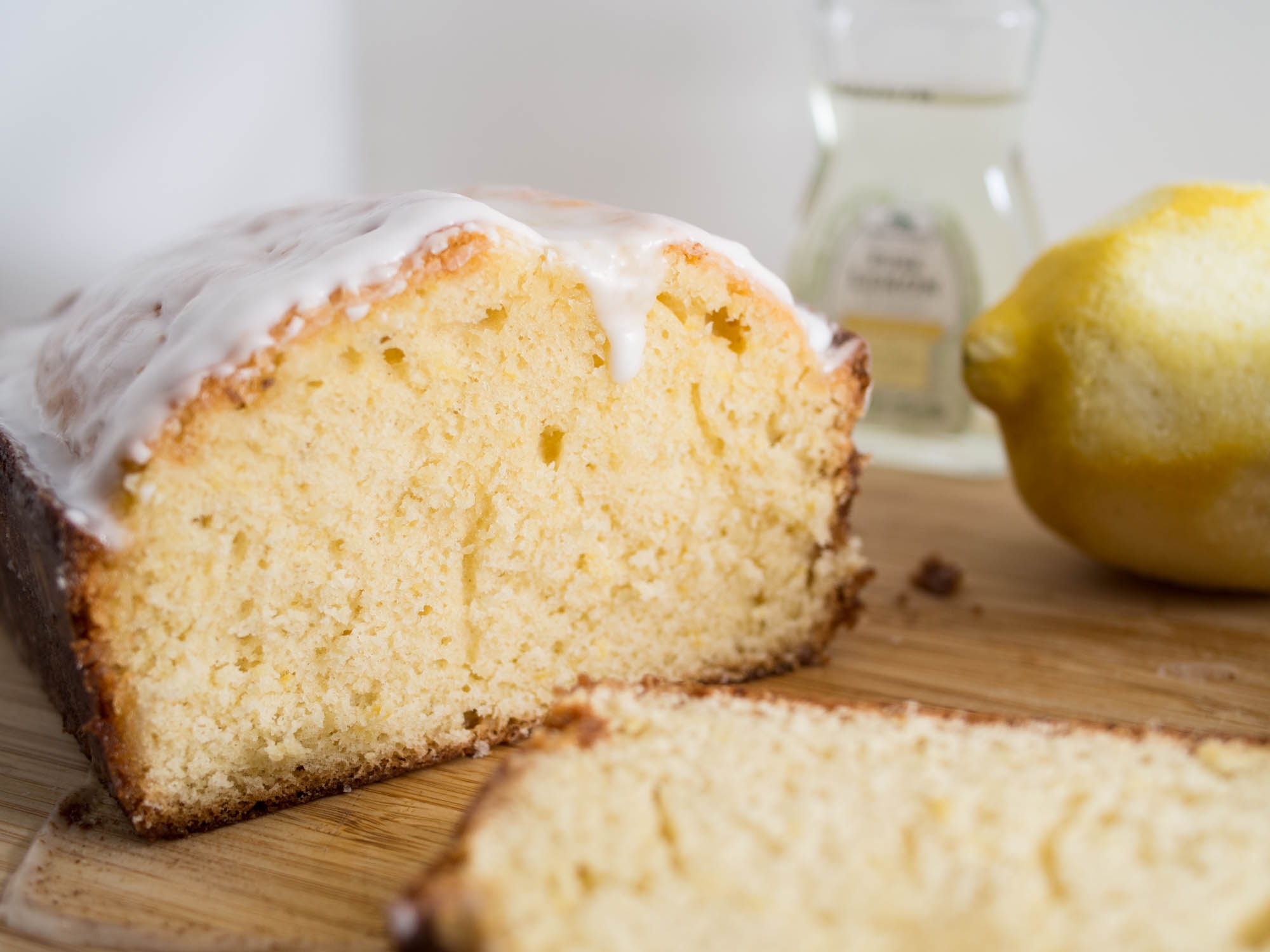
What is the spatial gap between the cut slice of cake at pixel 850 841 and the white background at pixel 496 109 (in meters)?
1.87

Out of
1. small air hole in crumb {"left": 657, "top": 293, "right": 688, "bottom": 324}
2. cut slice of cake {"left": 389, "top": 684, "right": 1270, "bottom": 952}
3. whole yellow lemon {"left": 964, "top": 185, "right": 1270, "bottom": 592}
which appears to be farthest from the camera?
whole yellow lemon {"left": 964, "top": 185, "right": 1270, "bottom": 592}

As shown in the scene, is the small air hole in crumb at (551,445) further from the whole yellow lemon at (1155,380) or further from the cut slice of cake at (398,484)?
the whole yellow lemon at (1155,380)

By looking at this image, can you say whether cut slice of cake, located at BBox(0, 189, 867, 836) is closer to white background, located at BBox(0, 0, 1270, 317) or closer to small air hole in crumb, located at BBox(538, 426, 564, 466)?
small air hole in crumb, located at BBox(538, 426, 564, 466)

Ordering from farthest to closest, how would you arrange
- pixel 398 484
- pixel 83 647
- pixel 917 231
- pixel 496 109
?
1. pixel 496 109
2. pixel 917 231
3. pixel 398 484
4. pixel 83 647

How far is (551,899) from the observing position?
3.71 feet

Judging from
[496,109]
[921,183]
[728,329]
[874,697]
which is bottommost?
[874,697]

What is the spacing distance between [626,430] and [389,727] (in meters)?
0.54

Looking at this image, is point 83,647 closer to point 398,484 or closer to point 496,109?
point 398,484

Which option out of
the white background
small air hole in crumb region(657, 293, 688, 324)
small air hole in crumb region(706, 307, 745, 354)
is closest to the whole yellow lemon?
small air hole in crumb region(706, 307, 745, 354)

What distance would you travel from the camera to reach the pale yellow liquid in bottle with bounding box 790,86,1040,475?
111 inches

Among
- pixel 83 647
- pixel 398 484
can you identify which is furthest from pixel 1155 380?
pixel 83 647

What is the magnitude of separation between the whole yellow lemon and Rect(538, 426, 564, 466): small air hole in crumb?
0.82 metres

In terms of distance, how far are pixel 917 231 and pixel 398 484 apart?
1.63 meters

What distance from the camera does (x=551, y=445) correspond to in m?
1.75
